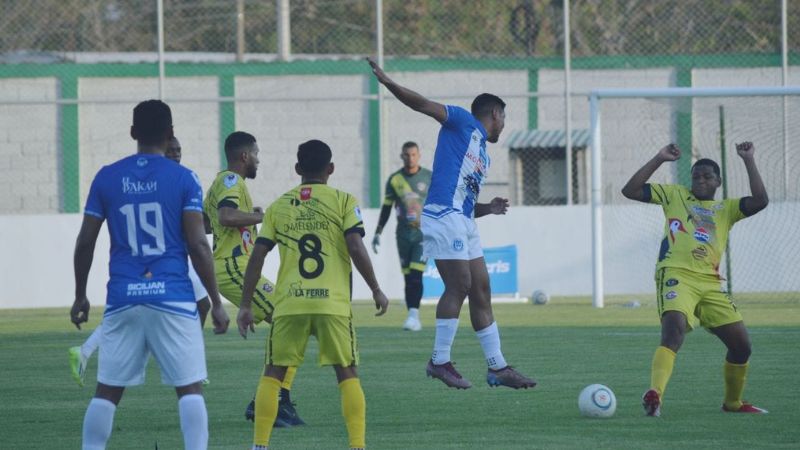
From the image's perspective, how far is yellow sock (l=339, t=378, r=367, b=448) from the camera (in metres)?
7.84

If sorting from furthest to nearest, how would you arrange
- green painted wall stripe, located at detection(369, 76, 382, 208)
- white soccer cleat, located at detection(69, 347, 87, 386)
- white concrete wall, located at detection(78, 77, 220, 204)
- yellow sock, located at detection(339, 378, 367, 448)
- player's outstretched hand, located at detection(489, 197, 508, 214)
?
1. white concrete wall, located at detection(78, 77, 220, 204)
2. green painted wall stripe, located at detection(369, 76, 382, 208)
3. white soccer cleat, located at detection(69, 347, 87, 386)
4. player's outstretched hand, located at detection(489, 197, 508, 214)
5. yellow sock, located at detection(339, 378, 367, 448)

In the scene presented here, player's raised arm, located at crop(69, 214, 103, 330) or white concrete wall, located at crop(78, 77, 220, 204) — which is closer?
player's raised arm, located at crop(69, 214, 103, 330)

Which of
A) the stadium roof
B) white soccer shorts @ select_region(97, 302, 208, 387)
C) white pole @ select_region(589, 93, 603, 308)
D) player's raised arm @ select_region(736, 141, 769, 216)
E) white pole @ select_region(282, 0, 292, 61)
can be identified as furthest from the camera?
the stadium roof

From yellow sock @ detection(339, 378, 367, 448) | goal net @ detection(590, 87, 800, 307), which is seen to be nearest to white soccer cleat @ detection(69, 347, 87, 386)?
yellow sock @ detection(339, 378, 367, 448)

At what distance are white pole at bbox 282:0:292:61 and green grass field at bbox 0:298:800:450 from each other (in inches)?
420

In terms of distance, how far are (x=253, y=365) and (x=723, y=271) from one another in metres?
12.0

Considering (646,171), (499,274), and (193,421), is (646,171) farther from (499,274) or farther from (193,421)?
(499,274)

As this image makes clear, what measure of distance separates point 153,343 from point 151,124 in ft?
3.61

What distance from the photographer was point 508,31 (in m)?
30.6

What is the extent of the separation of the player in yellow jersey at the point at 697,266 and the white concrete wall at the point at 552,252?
12.8 meters

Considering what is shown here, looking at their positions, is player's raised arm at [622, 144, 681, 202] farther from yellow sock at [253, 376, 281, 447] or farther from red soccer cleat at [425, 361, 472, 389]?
yellow sock at [253, 376, 281, 447]

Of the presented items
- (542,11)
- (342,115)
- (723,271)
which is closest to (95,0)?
(342,115)

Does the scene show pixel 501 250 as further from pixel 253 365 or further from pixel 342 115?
pixel 253 365

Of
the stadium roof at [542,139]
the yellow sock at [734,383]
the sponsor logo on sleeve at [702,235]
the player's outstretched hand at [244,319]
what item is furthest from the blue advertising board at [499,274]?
the player's outstretched hand at [244,319]
